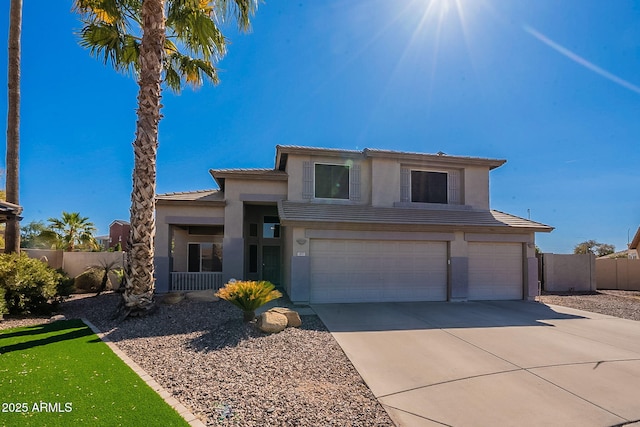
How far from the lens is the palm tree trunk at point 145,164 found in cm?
932

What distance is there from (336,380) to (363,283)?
7652 mm

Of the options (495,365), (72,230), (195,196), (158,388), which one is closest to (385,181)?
(195,196)

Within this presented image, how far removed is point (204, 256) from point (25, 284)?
27.8 feet

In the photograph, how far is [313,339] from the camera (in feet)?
24.7

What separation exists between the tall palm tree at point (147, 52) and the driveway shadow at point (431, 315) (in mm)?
5507

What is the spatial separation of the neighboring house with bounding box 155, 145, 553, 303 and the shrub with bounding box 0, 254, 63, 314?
158 inches

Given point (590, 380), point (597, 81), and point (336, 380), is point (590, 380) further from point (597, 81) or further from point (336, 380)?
point (597, 81)

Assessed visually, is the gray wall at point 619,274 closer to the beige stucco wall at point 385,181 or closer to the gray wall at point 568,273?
the gray wall at point 568,273

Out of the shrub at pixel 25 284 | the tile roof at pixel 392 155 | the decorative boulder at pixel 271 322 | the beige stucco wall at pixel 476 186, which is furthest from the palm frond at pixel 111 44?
the beige stucco wall at pixel 476 186

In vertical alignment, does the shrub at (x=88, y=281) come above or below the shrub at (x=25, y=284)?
below

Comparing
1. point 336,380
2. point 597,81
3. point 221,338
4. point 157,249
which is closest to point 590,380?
point 336,380

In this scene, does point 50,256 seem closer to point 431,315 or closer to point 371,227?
point 371,227

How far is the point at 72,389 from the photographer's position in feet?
15.1

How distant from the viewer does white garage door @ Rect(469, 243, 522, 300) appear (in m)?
13.8
